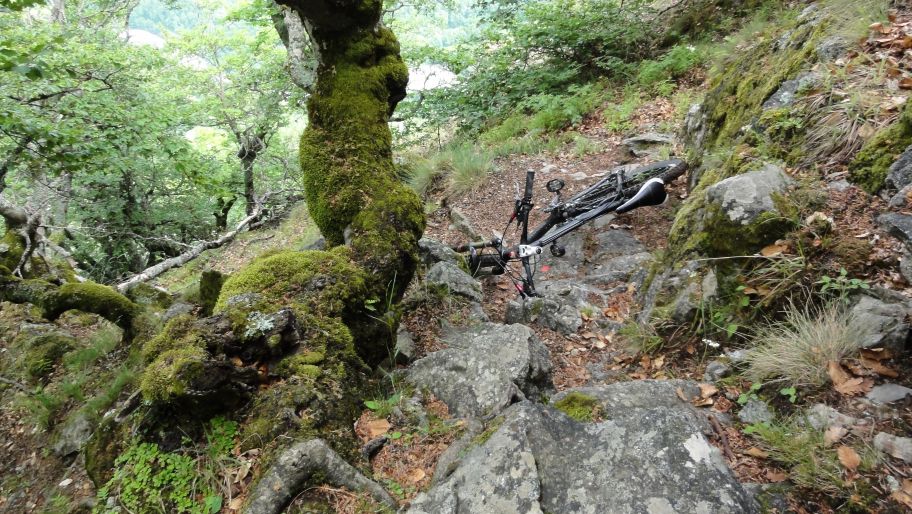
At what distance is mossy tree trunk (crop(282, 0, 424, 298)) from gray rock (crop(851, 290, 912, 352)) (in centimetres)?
286

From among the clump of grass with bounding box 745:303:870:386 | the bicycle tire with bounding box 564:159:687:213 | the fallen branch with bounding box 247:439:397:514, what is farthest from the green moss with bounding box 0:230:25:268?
the clump of grass with bounding box 745:303:870:386

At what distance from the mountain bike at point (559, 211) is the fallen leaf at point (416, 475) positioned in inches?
103

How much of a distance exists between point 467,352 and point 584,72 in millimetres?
10271

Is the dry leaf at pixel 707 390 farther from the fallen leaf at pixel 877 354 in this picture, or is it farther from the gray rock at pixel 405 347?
the gray rock at pixel 405 347

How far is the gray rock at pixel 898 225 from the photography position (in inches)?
106

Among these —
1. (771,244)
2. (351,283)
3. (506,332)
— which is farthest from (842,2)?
(351,283)

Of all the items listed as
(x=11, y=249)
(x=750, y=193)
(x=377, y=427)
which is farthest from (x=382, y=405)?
(x=11, y=249)

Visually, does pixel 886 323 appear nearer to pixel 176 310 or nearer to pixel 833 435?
pixel 833 435

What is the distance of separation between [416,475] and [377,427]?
42 centimetres

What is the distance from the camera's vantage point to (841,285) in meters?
2.72

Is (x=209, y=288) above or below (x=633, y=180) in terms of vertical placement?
above

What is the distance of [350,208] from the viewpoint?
12.3 ft

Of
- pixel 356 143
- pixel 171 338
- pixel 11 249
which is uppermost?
pixel 356 143

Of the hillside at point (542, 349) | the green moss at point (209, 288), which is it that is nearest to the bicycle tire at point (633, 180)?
the hillside at point (542, 349)
